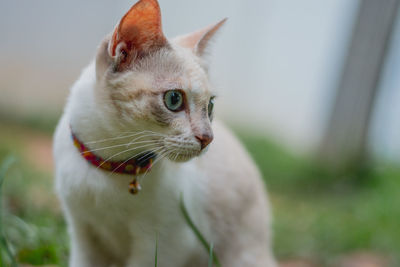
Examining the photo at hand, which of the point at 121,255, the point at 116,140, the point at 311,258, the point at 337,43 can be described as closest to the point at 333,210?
the point at 311,258

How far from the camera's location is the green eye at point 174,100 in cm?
157

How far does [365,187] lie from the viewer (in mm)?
4949

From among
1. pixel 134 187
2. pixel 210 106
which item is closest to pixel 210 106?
pixel 210 106

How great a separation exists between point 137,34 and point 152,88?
21 cm

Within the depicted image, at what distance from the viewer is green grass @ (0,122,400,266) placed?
95.7 inches

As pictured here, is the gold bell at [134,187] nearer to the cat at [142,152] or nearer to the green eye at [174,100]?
the cat at [142,152]

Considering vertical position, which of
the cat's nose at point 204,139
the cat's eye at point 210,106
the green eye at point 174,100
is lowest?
the cat's nose at point 204,139

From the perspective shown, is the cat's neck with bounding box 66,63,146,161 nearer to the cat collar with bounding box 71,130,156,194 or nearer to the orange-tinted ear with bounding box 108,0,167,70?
the cat collar with bounding box 71,130,156,194

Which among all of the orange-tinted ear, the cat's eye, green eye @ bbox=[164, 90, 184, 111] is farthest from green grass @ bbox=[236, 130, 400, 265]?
the orange-tinted ear

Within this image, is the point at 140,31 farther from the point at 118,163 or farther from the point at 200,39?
the point at 118,163

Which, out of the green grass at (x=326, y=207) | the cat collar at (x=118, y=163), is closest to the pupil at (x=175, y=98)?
the cat collar at (x=118, y=163)

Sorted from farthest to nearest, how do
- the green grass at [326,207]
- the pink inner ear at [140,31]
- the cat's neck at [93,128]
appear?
1. the green grass at [326,207]
2. the cat's neck at [93,128]
3. the pink inner ear at [140,31]

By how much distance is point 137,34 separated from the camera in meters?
1.64

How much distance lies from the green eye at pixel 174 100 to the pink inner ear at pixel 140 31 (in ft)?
0.73
